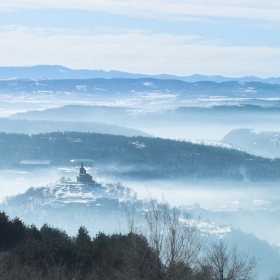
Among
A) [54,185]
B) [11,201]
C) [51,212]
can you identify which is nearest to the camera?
[51,212]

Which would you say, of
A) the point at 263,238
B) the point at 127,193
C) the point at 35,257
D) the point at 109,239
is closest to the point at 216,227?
the point at 263,238

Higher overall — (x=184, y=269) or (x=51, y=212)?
(x=184, y=269)

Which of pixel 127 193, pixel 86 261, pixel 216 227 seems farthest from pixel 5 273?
pixel 127 193

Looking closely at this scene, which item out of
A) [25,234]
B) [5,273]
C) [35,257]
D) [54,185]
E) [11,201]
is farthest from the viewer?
[54,185]

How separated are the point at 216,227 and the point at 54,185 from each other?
183 feet

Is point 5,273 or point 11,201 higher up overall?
point 5,273

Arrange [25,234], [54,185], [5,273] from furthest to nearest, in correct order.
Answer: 1. [54,185]
2. [25,234]
3. [5,273]

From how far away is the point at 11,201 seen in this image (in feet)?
582

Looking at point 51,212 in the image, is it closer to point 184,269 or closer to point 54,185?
point 54,185

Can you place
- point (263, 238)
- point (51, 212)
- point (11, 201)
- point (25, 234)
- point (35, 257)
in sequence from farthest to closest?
point (11, 201), point (51, 212), point (263, 238), point (25, 234), point (35, 257)

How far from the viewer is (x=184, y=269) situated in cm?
3453

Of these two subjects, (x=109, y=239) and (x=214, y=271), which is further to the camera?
(x=109, y=239)

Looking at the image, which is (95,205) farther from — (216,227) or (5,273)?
(5,273)

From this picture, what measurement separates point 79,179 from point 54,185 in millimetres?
11020
